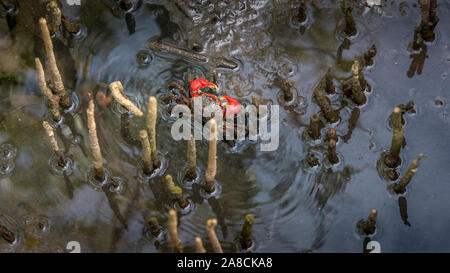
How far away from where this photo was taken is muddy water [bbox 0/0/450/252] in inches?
307

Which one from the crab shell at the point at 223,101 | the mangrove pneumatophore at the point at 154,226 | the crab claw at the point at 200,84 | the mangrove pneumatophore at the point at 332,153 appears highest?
the crab claw at the point at 200,84

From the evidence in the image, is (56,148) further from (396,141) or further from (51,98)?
(396,141)

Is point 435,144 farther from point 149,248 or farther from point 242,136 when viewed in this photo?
point 149,248

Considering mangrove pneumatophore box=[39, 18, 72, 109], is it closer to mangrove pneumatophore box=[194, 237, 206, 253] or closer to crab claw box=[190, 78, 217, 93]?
crab claw box=[190, 78, 217, 93]

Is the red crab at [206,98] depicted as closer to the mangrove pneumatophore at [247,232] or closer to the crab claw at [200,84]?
the crab claw at [200,84]

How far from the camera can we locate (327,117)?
834 centimetres

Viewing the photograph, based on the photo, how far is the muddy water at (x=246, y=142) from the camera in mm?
7797

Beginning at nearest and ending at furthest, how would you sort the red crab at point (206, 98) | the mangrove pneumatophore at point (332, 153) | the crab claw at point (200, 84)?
the mangrove pneumatophore at point (332, 153) < the red crab at point (206, 98) < the crab claw at point (200, 84)

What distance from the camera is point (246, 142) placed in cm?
831

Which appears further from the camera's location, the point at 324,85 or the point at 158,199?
the point at 324,85

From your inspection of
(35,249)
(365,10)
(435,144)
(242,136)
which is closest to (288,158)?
(242,136)

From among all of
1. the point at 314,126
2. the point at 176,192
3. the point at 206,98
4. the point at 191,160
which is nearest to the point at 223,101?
the point at 206,98

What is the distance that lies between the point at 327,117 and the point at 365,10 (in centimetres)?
183

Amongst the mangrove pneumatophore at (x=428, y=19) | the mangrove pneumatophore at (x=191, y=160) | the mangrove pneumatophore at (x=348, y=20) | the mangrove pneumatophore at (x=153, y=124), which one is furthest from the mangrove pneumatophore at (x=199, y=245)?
the mangrove pneumatophore at (x=428, y=19)
